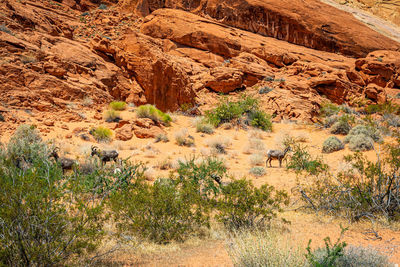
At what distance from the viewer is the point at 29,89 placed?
12422 mm

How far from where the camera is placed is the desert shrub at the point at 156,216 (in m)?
4.67

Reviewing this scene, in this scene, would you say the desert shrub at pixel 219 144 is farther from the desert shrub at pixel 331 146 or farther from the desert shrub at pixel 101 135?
the desert shrub at pixel 101 135

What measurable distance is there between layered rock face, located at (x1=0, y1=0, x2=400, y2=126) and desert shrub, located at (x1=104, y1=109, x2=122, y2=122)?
1.80m

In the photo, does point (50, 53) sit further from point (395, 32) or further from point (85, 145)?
point (395, 32)

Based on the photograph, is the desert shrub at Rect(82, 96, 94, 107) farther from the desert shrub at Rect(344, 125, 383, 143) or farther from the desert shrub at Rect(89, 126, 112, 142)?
the desert shrub at Rect(344, 125, 383, 143)

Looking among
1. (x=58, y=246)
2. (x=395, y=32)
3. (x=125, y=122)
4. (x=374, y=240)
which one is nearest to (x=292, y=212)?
(x=374, y=240)

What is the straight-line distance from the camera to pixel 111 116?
13352 mm

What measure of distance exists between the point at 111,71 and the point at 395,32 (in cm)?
3757

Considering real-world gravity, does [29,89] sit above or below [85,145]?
above

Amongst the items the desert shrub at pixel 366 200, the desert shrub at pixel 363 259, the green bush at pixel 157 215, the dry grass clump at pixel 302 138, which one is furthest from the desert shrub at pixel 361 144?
the green bush at pixel 157 215

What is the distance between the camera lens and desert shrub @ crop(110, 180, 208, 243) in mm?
4667

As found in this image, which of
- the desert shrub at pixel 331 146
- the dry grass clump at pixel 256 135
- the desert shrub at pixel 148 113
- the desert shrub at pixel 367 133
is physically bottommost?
the dry grass clump at pixel 256 135

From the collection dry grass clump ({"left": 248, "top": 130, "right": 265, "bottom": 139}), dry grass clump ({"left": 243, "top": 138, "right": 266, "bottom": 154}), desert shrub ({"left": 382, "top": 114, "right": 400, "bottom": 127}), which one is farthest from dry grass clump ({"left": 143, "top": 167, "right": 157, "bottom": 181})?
desert shrub ({"left": 382, "top": 114, "right": 400, "bottom": 127})

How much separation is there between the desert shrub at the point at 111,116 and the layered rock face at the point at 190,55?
1799 mm
